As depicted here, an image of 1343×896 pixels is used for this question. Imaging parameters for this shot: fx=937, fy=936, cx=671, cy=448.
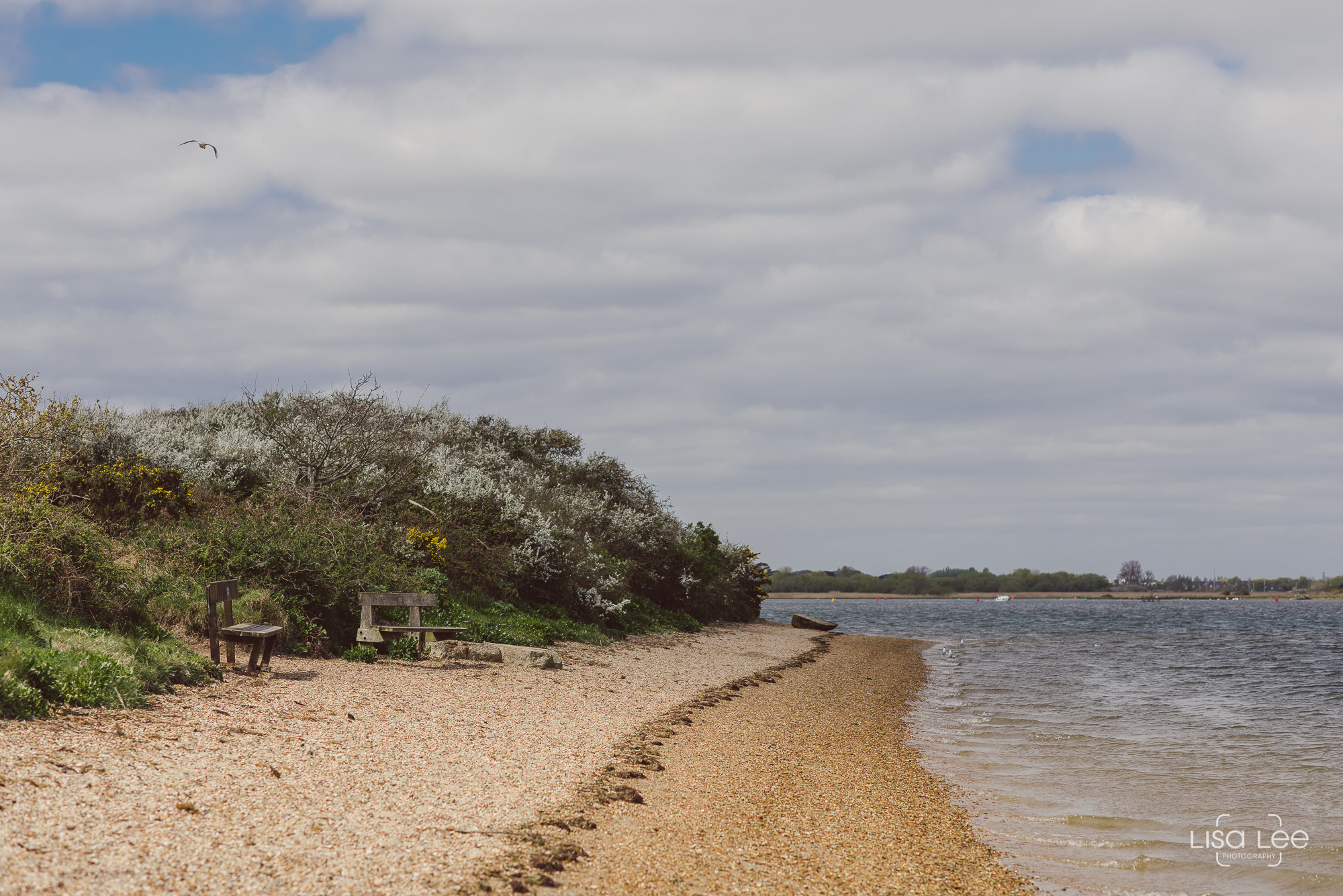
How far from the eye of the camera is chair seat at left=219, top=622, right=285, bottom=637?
1138 centimetres

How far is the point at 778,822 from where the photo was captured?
7910 mm

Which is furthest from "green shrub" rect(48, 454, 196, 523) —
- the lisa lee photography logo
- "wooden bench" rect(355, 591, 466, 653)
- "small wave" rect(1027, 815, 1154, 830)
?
the lisa lee photography logo

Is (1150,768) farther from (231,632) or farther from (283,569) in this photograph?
(283,569)

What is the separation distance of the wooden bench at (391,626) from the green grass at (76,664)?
3.40 meters

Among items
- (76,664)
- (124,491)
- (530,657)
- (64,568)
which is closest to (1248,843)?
(530,657)

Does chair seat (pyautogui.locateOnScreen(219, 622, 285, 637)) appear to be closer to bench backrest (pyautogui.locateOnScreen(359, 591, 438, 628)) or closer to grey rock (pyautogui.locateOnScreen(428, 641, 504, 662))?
bench backrest (pyautogui.locateOnScreen(359, 591, 438, 628))

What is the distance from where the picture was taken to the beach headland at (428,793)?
17.2ft

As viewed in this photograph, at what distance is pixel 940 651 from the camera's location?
34.3m

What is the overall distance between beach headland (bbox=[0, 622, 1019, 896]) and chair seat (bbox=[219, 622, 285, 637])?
518 mm

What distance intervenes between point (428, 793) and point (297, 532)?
9527mm

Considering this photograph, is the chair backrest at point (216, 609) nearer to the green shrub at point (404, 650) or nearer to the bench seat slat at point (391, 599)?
the bench seat slat at point (391, 599)

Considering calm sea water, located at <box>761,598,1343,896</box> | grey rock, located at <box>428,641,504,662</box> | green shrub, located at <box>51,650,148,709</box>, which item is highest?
green shrub, located at <box>51,650,148,709</box>

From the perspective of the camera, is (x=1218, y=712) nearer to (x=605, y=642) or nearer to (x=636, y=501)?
(x=605, y=642)

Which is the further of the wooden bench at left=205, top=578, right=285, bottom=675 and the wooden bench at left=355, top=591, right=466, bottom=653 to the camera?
the wooden bench at left=355, top=591, right=466, bottom=653
